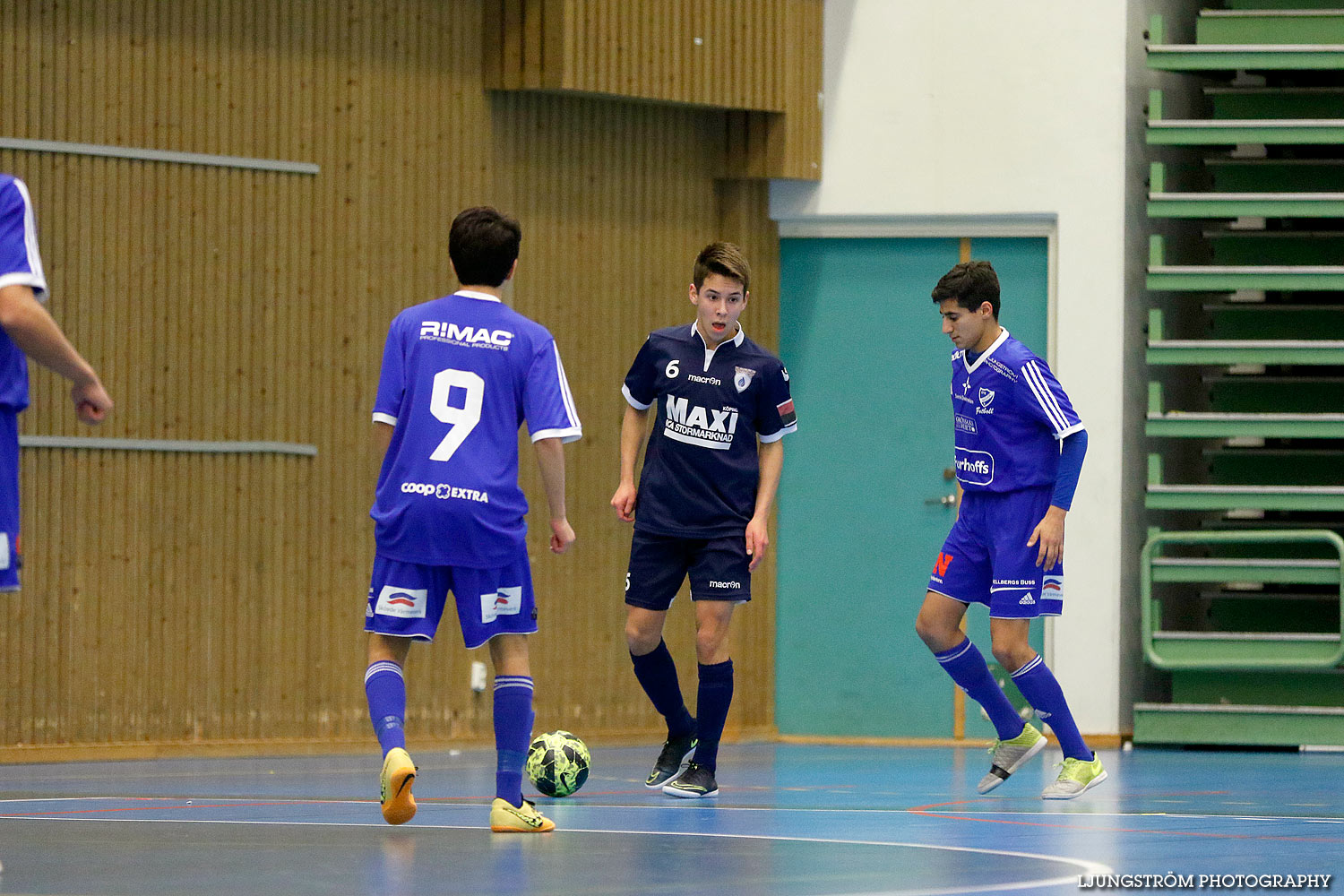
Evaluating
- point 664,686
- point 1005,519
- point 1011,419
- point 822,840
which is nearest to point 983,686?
point 1005,519

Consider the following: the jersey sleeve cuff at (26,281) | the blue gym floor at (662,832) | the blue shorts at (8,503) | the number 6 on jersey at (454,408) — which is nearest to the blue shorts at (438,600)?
the number 6 on jersey at (454,408)

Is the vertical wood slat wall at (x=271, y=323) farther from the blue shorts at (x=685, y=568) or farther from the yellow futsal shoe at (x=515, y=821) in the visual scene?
the yellow futsal shoe at (x=515, y=821)

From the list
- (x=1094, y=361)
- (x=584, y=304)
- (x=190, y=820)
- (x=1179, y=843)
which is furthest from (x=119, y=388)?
(x=1179, y=843)

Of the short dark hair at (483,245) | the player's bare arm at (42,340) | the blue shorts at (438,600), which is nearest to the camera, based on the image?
the player's bare arm at (42,340)

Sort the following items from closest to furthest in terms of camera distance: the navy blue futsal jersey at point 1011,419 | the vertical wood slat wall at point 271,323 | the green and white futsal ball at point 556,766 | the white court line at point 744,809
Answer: the white court line at point 744,809 < the green and white futsal ball at point 556,766 < the navy blue futsal jersey at point 1011,419 < the vertical wood slat wall at point 271,323

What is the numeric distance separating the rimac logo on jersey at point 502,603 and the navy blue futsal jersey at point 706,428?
5.37 ft

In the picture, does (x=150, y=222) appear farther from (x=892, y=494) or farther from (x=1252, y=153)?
(x=1252, y=153)

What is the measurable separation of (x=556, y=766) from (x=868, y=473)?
5.27m

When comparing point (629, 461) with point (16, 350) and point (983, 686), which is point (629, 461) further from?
point (16, 350)

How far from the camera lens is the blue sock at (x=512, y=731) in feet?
19.0

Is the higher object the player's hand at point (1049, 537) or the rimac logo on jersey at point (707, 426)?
the rimac logo on jersey at point (707, 426)

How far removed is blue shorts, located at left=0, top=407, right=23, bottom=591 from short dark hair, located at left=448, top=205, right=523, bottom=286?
1.67 meters

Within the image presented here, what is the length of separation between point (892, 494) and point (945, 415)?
0.60 meters

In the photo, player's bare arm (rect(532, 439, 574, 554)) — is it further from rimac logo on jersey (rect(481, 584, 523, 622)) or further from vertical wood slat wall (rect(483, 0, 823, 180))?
vertical wood slat wall (rect(483, 0, 823, 180))
